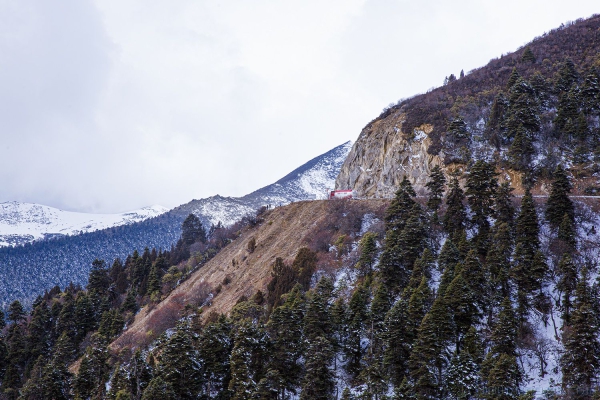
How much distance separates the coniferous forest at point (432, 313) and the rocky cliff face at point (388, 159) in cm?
686

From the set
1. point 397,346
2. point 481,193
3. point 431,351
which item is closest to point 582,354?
point 431,351

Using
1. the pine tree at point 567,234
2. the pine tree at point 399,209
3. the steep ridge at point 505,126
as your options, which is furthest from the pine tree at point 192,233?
the pine tree at point 567,234

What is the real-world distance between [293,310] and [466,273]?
16029 millimetres

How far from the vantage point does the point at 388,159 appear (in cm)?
7744

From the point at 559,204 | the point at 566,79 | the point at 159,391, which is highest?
the point at 566,79

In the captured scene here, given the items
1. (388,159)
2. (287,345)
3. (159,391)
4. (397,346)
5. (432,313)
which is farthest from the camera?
(388,159)

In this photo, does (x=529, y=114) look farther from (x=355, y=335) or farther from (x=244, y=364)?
(x=244, y=364)

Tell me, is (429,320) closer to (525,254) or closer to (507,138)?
(525,254)

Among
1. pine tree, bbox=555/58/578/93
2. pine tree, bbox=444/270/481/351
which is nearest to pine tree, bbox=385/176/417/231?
pine tree, bbox=444/270/481/351

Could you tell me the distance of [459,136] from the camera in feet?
226

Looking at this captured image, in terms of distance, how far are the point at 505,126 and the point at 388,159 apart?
19826 millimetres

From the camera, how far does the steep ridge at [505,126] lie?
5944cm

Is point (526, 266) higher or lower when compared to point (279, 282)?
lower

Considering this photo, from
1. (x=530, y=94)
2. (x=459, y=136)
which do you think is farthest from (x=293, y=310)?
(x=530, y=94)
